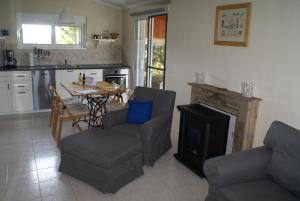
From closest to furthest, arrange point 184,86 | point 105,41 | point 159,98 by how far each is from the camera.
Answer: point 159,98
point 184,86
point 105,41

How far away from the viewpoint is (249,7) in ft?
10.4

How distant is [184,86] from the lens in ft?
14.7

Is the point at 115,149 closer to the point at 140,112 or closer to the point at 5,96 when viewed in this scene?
the point at 140,112

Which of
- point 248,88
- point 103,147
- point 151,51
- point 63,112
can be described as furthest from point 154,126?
point 151,51

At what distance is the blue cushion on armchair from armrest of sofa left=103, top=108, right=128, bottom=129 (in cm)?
8

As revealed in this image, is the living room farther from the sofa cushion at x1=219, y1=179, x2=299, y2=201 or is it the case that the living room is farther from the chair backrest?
the chair backrest

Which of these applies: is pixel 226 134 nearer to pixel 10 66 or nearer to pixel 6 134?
pixel 6 134

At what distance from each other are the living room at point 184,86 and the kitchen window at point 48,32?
180mm

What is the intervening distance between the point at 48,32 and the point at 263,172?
5409 millimetres

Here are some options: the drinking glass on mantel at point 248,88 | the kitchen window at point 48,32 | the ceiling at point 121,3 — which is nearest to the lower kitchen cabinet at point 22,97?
the kitchen window at point 48,32

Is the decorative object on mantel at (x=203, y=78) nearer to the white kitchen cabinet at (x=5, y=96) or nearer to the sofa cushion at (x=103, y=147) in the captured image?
the sofa cushion at (x=103, y=147)

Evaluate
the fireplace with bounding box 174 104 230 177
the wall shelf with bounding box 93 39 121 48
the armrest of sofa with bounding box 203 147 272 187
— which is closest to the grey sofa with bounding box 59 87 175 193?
the fireplace with bounding box 174 104 230 177

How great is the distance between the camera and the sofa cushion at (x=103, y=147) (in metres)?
2.88

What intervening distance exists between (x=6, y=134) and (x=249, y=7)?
4070 millimetres
